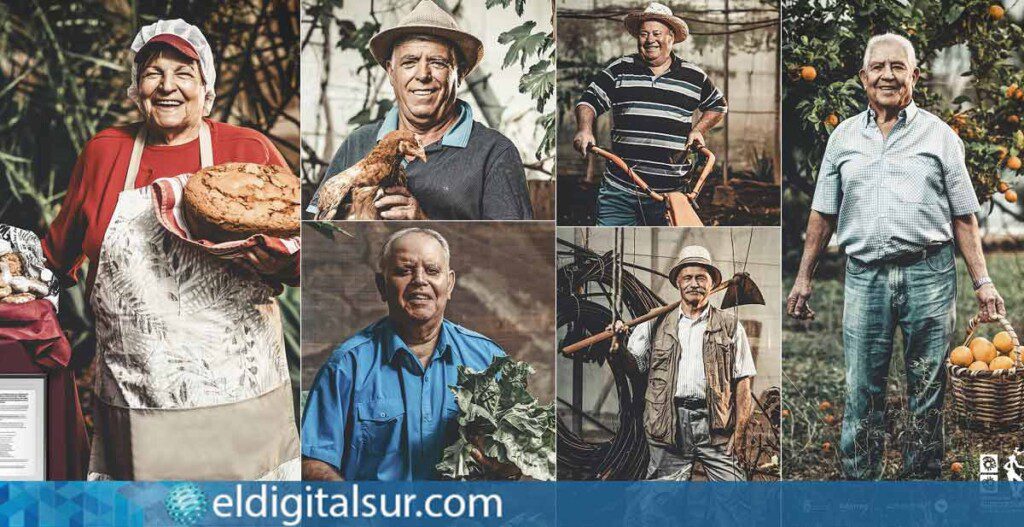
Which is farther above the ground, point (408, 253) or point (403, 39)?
point (403, 39)

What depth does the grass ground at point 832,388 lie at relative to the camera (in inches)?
238

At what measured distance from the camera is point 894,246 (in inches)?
235

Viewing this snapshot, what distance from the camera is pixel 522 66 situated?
5977 mm

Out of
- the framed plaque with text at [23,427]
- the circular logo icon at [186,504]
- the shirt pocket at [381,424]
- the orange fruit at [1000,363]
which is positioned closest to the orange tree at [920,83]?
the orange fruit at [1000,363]

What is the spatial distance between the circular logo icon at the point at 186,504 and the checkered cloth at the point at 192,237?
3.73 ft

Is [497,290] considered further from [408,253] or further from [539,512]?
[539,512]

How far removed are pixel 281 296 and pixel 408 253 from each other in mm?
655

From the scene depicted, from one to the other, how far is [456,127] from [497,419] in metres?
1.41

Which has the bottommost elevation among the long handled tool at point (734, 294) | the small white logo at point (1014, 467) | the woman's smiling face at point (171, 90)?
the small white logo at point (1014, 467)

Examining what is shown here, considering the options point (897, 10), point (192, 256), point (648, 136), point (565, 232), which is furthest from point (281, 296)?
point (897, 10)

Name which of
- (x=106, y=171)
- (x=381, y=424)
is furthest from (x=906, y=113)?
(x=106, y=171)

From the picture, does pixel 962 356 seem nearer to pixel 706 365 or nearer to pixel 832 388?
pixel 832 388

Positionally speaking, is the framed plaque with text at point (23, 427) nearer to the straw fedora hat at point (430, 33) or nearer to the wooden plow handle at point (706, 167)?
the straw fedora hat at point (430, 33)

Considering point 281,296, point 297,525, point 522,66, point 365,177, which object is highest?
point 522,66
